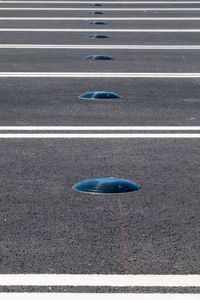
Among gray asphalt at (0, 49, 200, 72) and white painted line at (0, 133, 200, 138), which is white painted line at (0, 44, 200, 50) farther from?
white painted line at (0, 133, 200, 138)

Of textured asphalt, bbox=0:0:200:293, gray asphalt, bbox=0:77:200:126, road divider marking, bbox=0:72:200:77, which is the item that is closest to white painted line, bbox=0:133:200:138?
textured asphalt, bbox=0:0:200:293

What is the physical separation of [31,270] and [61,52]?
35.2 feet

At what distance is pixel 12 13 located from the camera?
23.6m

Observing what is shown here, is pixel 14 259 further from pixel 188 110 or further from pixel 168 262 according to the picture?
pixel 188 110

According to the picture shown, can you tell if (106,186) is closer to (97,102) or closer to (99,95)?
(97,102)

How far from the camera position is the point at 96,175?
6.15 metres

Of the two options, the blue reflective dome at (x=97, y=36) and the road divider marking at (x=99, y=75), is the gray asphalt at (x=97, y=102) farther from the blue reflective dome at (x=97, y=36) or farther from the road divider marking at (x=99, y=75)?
the blue reflective dome at (x=97, y=36)

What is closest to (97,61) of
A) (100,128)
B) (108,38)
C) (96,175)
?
(108,38)

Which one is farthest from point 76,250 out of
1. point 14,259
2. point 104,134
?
point 104,134

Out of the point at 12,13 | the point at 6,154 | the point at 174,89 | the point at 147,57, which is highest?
the point at 12,13
